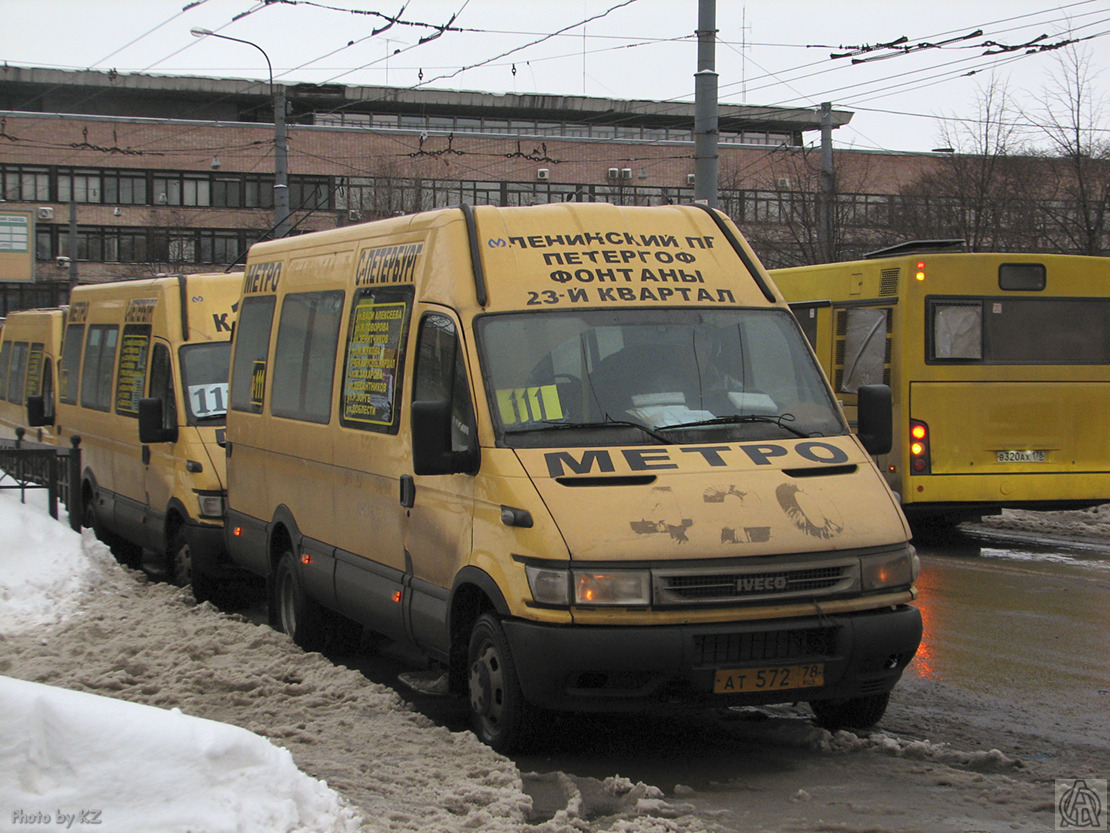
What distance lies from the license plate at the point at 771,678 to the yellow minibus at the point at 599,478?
0.03 feet

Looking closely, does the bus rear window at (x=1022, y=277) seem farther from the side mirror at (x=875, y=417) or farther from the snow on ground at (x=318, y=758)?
the side mirror at (x=875, y=417)

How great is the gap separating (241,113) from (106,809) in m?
68.3

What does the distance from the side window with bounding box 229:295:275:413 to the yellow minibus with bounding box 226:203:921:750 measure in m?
1.58

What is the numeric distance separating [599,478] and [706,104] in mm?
9907

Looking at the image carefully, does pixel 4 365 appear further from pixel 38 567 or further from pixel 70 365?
pixel 38 567

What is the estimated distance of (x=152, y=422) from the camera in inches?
444

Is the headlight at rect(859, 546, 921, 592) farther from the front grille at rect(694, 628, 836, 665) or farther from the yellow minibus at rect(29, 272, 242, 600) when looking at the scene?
the yellow minibus at rect(29, 272, 242, 600)

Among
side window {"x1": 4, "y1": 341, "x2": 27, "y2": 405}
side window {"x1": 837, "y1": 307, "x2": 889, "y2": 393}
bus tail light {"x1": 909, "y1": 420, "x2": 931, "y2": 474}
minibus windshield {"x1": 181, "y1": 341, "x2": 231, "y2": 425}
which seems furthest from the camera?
side window {"x1": 4, "y1": 341, "x2": 27, "y2": 405}

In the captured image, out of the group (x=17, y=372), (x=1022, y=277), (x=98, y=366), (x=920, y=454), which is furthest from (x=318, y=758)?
(x=17, y=372)

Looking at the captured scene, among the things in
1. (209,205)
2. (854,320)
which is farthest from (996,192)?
(209,205)

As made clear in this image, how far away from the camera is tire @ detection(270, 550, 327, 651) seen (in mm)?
8898

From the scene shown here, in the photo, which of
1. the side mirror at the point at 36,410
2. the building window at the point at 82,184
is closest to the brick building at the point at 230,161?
the building window at the point at 82,184

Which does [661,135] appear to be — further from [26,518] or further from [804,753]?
[804,753]

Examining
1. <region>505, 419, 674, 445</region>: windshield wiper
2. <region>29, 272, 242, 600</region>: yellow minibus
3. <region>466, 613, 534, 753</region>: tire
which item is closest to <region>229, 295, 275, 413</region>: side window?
<region>29, 272, 242, 600</region>: yellow minibus
